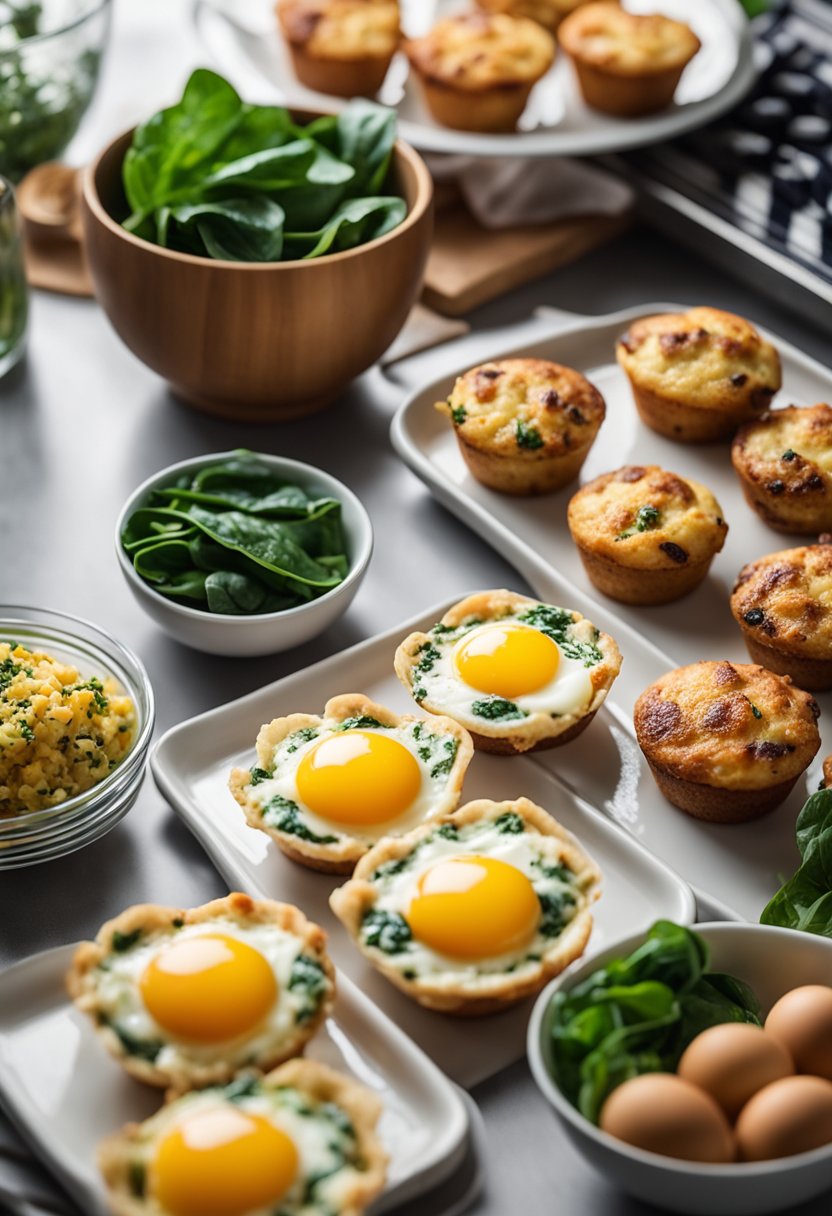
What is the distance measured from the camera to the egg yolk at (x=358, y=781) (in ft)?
8.71

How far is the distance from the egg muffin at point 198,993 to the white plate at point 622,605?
2.71 ft

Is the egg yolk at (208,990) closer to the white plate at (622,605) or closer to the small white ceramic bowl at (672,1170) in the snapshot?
the small white ceramic bowl at (672,1170)

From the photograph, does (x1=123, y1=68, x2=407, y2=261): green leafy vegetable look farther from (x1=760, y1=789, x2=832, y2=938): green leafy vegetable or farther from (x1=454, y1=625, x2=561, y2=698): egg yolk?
(x1=760, y1=789, x2=832, y2=938): green leafy vegetable

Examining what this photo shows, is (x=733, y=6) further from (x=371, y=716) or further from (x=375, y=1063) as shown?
(x=375, y=1063)

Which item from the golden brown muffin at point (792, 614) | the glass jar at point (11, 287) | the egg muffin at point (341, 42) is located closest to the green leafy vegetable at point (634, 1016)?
the golden brown muffin at point (792, 614)

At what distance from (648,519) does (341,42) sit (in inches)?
87.5

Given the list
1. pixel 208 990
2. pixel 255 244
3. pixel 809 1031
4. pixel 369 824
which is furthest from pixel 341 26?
pixel 809 1031

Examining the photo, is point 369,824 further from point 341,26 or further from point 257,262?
point 341,26

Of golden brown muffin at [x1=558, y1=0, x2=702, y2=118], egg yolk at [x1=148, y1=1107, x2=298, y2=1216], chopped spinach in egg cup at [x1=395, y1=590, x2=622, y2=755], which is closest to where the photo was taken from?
egg yolk at [x1=148, y1=1107, x2=298, y2=1216]

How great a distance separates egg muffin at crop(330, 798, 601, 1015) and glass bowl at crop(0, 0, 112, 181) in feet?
9.63

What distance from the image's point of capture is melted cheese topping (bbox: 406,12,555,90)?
4.50 meters

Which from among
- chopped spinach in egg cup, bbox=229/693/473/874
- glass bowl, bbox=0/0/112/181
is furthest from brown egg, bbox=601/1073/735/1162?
glass bowl, bbox=0/0/112/181

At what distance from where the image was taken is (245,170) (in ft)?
11.8

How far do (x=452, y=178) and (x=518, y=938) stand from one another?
120 inches
